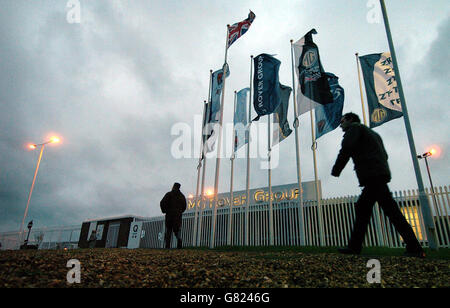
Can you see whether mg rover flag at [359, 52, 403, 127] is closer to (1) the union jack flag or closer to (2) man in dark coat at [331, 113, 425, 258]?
(1) the union jack flag

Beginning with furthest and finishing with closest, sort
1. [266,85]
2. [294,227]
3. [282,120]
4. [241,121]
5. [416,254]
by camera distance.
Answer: [294,227] < [241,121] < [282,120] < [266,85] < [416,254]

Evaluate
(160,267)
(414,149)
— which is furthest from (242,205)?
(160,267)

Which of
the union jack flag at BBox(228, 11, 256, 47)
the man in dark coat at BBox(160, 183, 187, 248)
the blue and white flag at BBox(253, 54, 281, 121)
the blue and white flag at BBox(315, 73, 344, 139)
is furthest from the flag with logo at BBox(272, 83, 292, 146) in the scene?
the man in dark coat at BBox(160, 183, 187, 248)

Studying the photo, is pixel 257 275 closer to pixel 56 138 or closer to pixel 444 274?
pixel 444 274

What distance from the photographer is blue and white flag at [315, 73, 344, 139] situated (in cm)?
1086

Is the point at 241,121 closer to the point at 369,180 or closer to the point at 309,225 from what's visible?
the point at 309,225

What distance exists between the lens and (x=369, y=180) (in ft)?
11.4

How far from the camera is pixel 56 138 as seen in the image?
781 inches

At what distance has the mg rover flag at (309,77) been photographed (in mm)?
9735

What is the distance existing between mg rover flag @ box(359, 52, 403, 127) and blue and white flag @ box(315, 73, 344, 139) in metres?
1.23

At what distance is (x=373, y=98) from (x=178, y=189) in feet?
31.4

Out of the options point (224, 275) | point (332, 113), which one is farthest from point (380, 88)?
point (224, 275)

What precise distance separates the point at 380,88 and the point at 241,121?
6.59m

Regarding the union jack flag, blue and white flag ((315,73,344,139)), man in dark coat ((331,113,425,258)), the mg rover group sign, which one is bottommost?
man in dark coat ((331,113,425,258))
